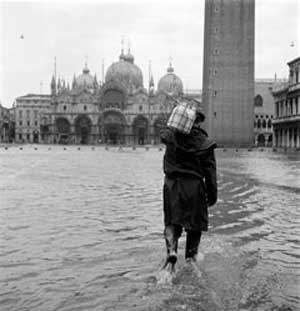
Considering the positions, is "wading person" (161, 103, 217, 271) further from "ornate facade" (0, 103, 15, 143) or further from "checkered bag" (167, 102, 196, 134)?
"ornate facade" (0, 103, 15, 143)

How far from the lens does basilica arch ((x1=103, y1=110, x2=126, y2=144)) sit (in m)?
95.3

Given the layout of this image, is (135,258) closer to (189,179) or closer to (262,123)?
(189,179)

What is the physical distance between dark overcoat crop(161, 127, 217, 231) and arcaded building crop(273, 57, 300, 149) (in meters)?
46.5

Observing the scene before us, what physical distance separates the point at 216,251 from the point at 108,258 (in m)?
1.26

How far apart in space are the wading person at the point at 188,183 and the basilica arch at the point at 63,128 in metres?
94.6

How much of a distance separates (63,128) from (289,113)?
182 feet

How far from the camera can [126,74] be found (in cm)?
10300

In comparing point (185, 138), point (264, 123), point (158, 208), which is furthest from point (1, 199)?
point (264, 123)

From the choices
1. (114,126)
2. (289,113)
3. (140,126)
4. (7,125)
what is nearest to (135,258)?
(289,113)

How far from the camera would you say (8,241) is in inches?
241

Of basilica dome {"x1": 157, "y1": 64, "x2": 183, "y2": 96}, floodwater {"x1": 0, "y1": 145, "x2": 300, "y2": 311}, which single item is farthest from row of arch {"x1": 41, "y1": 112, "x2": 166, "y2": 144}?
floodwater {"x1": 0, "y1": 145, "x2": 300, "y2": 311}

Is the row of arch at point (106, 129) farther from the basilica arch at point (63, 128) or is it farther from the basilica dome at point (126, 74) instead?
the basilica dome at point (126, 74)

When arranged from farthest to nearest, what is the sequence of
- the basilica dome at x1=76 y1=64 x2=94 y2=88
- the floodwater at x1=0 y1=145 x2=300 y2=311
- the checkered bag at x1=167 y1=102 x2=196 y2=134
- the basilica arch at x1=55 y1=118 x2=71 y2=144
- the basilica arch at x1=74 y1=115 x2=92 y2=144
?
the basilica dome at x1=76 y1=64 x2=94 y2=88, the basilica arch at x1=55 y1=118 x2=71 y2=144, the basilica arch at x1=74 y1=115 x2=92 y2=144, the checkered bag at x1=167 y1=102 x2=196 y2=134, the floodwater at x1=0 y1=145 x2=300 y2=311

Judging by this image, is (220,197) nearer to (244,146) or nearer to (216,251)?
(216,251)
